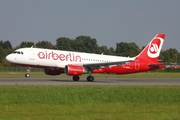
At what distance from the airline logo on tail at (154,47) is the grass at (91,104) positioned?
25.4 m

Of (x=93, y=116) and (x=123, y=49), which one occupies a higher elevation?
(x=123, y=49)

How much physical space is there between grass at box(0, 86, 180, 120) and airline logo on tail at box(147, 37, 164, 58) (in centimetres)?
2543

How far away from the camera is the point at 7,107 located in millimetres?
20375

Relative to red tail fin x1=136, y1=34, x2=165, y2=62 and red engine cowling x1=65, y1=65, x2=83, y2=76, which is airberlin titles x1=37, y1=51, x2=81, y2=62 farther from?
red tail fin x1=136, y1=34, x2=165, y2=62

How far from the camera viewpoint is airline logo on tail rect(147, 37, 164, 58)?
51716 mm

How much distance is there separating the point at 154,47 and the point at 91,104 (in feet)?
103

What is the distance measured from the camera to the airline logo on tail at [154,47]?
51.7m

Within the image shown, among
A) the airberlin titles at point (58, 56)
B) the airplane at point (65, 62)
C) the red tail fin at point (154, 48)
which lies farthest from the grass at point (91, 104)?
the red tail fin at point (154, 48)

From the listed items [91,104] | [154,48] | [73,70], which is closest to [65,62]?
[73,70]

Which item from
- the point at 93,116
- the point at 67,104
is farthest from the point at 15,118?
the point at 67,104

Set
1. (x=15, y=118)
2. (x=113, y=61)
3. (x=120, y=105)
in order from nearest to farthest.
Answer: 1. (x=15, y=118)
2. (x=120, y=105)
3. (x=113, y=61)

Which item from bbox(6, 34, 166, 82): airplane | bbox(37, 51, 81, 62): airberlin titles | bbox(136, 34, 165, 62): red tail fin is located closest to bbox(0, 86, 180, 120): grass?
bbox(6, 34, 166, 82): airplane

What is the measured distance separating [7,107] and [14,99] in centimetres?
223

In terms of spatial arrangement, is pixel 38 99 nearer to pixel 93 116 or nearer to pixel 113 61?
pixel 93 116
